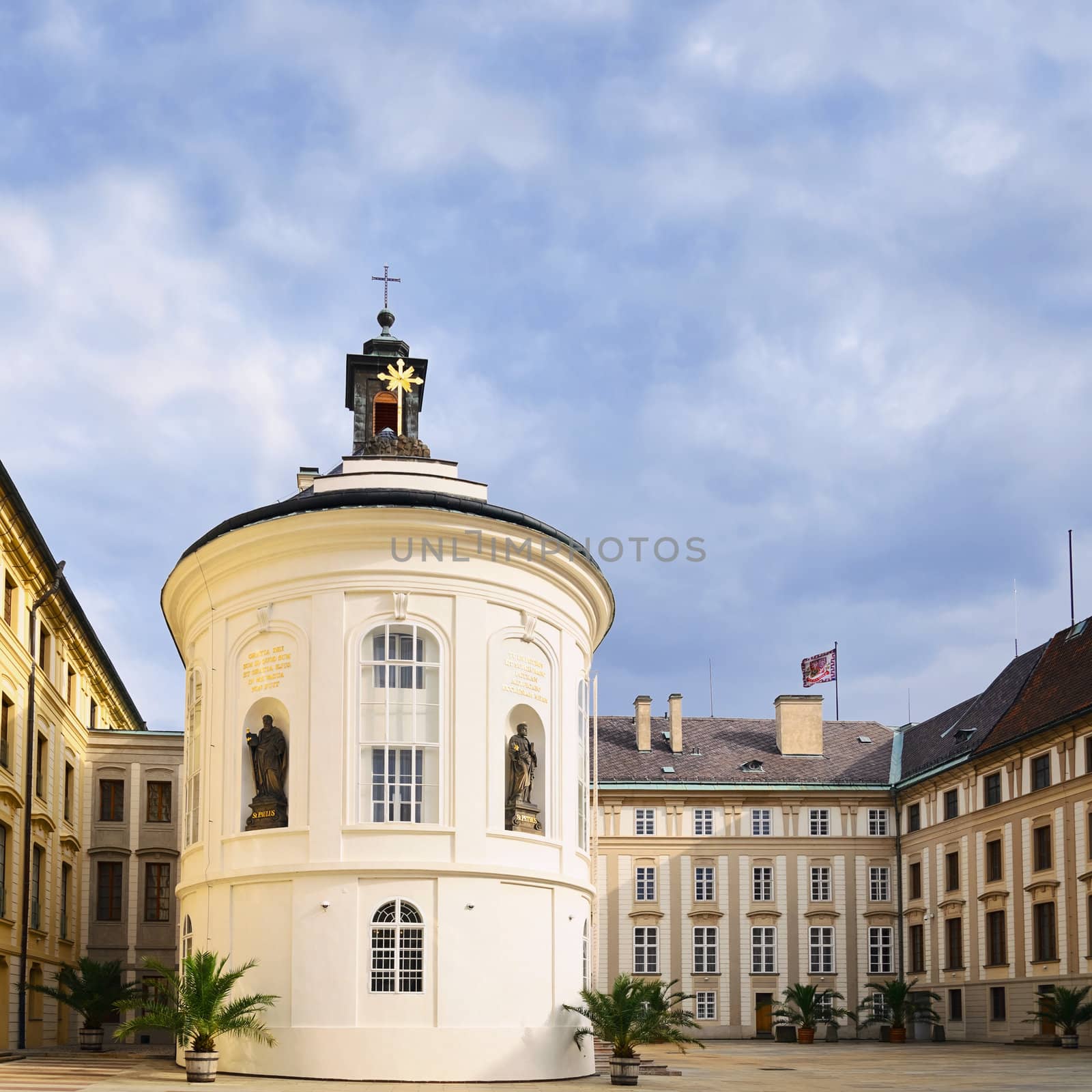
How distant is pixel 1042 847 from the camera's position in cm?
5212

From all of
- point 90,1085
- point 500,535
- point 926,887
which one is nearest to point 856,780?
point 926,887

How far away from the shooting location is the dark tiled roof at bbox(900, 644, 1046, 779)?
60.4m

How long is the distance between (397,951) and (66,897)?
75.6 feet

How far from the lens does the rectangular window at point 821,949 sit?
216ft

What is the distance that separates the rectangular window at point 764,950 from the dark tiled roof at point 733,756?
6.86m

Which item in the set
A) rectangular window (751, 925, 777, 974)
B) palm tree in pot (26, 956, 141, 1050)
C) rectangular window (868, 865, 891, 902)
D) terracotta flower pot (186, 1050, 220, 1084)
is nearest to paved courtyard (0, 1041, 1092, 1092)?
terracotta flower pot (186, 1050, 220, 1084)

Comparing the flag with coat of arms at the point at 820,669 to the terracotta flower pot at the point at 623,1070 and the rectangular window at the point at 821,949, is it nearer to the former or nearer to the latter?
the rectangular window at the point at 821,949

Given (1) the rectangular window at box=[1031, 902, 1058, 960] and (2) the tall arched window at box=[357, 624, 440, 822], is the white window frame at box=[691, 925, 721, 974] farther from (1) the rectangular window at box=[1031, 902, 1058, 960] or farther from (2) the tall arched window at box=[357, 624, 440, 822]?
(2) the tall arched window at box=[357, 624, 440, 822]

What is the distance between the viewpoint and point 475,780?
28188 millimetres

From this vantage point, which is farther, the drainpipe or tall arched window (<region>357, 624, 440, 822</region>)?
the drainpipe

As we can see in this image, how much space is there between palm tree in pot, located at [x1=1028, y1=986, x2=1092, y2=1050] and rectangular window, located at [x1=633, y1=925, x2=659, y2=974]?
69.2 ft

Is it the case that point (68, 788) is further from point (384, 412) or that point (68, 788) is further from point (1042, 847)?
point (1042, 847)

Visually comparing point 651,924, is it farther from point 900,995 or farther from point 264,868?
point 264,868

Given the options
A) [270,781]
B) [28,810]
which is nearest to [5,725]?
[28,810]
